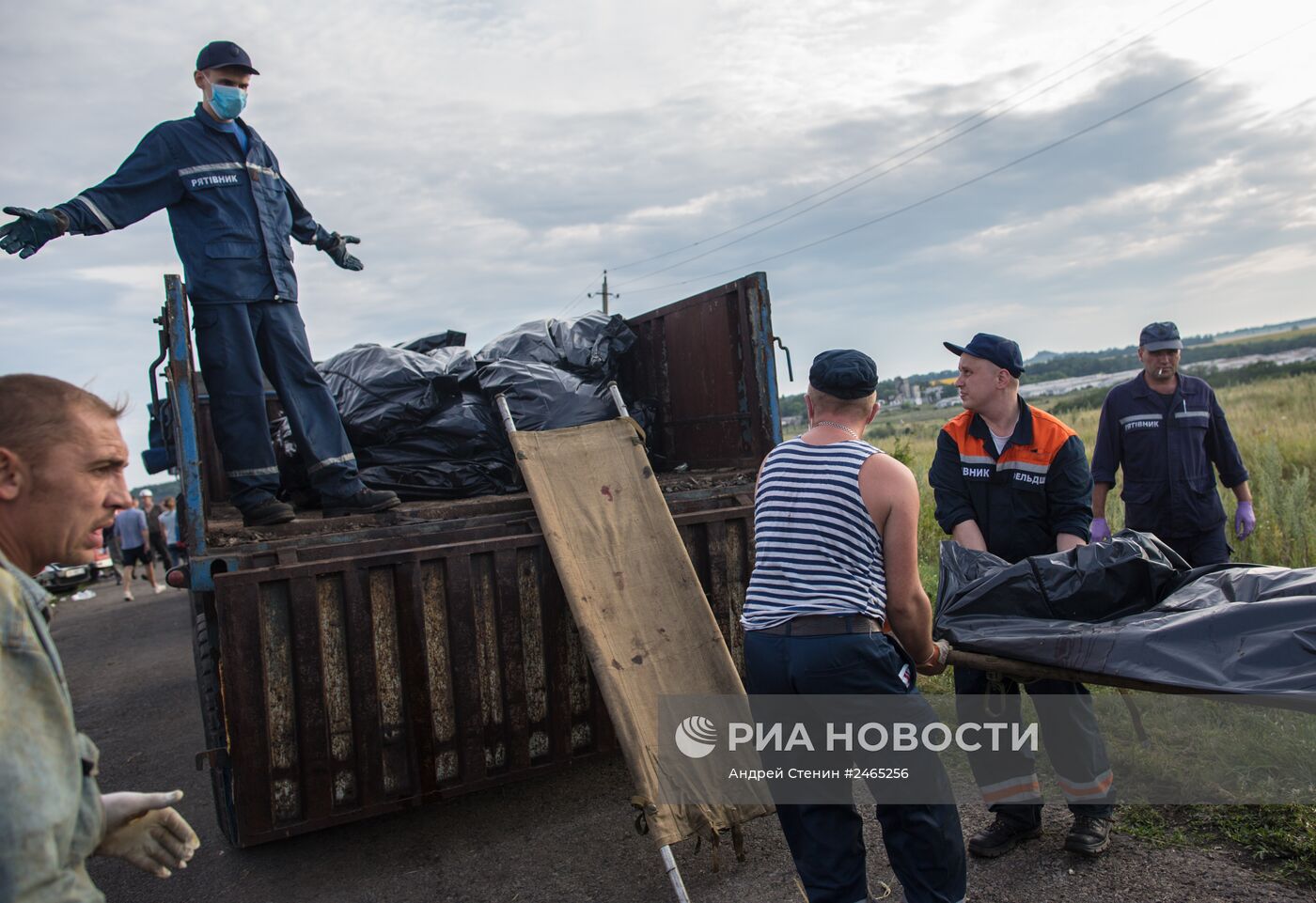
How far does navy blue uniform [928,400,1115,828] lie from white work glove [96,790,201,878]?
8.72 ft

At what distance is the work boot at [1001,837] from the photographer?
332cm

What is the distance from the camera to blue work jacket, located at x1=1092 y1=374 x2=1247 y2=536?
4.81 m

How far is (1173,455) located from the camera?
4836mm

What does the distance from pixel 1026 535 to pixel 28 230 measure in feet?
A: 14.0

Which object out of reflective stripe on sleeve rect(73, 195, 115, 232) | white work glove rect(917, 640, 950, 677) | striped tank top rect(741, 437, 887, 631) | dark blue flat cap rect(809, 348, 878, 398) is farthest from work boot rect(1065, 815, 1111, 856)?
reflective stripe on sleeve rect(73, 195, 115, 232)

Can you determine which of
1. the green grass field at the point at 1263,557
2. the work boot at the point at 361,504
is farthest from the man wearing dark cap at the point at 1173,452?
the work boot at the point at 361,504

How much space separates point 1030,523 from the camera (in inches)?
138

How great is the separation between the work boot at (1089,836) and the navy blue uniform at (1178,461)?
2.20m

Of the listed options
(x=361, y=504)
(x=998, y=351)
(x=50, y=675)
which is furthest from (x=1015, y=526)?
(x=50, y=675)

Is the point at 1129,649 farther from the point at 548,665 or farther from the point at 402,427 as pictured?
the point at 402,427

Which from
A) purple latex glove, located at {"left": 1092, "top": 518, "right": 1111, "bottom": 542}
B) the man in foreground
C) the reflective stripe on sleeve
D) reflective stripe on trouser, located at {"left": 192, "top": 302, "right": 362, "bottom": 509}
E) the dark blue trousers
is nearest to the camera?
the man in foreground

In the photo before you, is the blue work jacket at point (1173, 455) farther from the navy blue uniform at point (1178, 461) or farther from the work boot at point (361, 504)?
the work boot at point (361, 504)

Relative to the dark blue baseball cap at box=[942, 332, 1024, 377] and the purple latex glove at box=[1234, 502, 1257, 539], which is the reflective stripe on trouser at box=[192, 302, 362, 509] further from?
the purple latex glove at box=[1234, 502, 1257, 539]

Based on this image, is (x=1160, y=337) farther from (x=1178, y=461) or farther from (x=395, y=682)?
(x=395, y=682)
